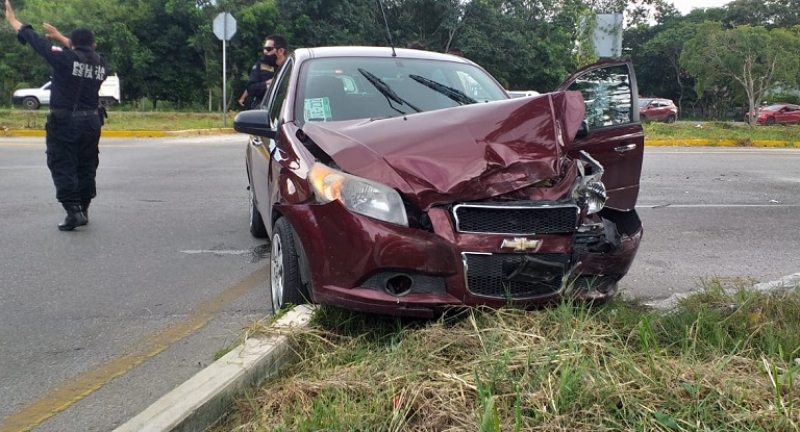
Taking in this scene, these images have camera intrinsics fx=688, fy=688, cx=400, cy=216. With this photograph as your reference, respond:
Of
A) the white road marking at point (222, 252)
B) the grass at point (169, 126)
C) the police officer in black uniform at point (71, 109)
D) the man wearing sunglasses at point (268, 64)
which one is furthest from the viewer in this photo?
the grass at point (169, 126)

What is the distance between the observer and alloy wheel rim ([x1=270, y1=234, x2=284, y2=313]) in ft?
11.7

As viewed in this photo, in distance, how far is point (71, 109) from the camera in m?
6.20

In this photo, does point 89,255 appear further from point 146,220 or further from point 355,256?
point 355,256

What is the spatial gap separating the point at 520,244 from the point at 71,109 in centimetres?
488

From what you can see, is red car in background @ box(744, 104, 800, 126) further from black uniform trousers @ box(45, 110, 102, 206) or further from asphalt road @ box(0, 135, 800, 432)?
black uniform trousers @ box(45, 110, 102, 206)

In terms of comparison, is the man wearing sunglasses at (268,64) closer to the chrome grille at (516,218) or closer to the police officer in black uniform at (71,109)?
the police officer in black uniform at (71,109)

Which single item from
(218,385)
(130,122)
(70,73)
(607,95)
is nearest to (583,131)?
(607,95)

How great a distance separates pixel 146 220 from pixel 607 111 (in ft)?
15.1

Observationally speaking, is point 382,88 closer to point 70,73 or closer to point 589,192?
point 589,192

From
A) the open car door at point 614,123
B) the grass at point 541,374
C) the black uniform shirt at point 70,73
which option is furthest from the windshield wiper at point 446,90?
the black uniform shirt at point 70,73

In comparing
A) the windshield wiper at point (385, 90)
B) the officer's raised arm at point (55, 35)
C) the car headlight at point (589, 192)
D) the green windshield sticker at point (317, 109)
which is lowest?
the car headlight at point (589, 192)

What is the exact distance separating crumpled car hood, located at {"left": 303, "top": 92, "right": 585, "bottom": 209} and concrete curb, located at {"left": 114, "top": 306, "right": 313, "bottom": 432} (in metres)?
0.79

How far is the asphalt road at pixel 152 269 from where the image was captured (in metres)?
3.22

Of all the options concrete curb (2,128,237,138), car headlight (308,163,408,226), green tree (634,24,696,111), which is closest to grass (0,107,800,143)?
concrete curb (2,128,237,138)
